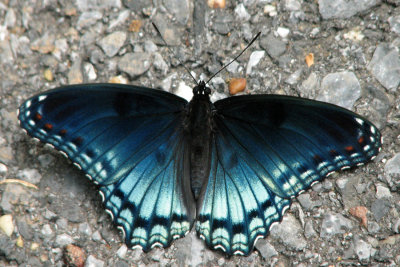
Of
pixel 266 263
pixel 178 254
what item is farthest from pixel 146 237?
pixel 266 263

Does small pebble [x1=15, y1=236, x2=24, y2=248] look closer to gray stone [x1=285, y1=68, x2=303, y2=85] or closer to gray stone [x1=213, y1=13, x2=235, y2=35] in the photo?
gray stone [x1=213, y1=13, x2=235, y2=35]

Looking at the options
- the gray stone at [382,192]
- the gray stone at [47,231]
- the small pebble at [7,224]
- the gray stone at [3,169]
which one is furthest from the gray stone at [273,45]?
the small pebble at [7,224]

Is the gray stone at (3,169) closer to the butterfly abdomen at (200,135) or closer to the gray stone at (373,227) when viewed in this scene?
the butterfly abdomen at (200,135)

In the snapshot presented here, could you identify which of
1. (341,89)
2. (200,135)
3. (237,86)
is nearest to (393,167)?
(341,89)

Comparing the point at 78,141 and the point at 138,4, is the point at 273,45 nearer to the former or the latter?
the point at 138,4

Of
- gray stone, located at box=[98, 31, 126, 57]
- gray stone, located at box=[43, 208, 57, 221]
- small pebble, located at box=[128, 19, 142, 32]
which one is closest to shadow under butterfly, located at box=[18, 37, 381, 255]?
gray stone, located at box=[43, 208, 57, 221]
